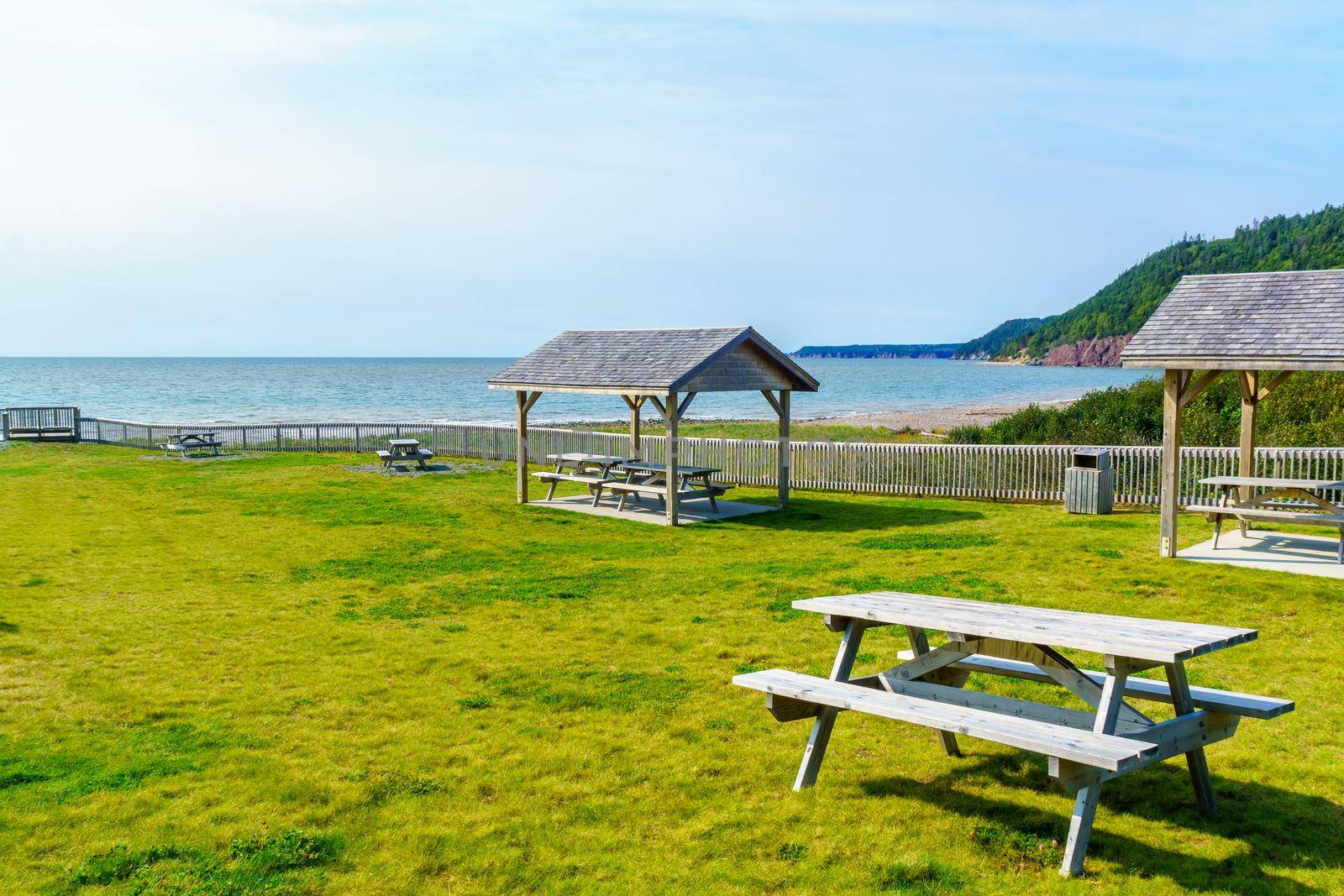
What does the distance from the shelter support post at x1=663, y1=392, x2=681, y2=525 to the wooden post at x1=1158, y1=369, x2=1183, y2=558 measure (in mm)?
7738

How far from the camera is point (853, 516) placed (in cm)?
1809

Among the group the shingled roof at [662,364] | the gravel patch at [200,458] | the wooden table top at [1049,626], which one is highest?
the shingled roof at [662,364]

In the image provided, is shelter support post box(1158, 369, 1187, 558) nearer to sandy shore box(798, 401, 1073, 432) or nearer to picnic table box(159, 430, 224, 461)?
picnic table box(159, 430, 224, 461)

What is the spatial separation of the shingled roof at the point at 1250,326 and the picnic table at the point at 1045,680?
26.2 feet

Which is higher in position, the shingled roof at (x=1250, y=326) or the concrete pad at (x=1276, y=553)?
the shingled roof at (x=1250, y=326)

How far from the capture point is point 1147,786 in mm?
6008

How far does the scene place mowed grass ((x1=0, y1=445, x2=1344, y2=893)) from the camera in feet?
16.6

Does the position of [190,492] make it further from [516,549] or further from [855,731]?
[855,731]

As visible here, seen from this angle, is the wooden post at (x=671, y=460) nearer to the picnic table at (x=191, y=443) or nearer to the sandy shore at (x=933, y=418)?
the picnic table at (x=191, y=443)

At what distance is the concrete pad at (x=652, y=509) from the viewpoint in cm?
1809

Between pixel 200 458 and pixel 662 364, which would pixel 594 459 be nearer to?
pixel 662 364

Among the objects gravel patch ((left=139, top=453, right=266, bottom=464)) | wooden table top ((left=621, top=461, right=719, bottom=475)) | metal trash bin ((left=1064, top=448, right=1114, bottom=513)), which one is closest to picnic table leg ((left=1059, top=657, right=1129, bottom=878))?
wooden table top ((left=621, top=461, right=719, bottom=475))

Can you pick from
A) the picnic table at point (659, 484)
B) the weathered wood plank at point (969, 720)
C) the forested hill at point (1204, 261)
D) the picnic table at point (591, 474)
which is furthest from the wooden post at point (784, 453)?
the forested hill at point (1204, 261)

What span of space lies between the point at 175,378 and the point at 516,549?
130m
